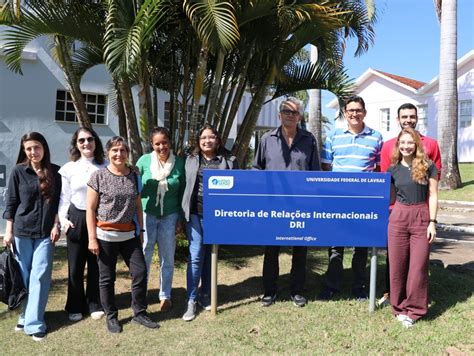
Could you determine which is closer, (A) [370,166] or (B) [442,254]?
(A) [370,166]

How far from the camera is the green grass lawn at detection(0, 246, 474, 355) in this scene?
3926mm

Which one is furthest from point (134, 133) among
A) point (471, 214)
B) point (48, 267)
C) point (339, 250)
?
point (471, 214)

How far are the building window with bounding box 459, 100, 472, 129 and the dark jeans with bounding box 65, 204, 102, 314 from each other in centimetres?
2348

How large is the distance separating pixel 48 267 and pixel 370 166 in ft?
10.4

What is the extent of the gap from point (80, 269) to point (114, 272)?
0.44 metres

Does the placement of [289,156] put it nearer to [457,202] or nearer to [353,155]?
[353,155]

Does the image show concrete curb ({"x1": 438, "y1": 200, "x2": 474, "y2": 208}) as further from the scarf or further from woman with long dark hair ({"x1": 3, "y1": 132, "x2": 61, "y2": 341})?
woman with long dark hair ({"x1": 3, "y1": 132, "x2": 61, "y2": 341})

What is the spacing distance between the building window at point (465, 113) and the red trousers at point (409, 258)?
72.8 feet

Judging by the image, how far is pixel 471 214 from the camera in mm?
12688

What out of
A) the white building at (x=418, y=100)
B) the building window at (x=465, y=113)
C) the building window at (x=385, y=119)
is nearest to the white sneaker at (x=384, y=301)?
the white building at (x=418, y=100)

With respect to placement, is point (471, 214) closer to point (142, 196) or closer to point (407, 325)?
point (407, 325)

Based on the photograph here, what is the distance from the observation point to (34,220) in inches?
164

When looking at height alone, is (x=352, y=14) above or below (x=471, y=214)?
above

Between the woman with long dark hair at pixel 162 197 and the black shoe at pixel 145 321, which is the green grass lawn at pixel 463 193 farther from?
the black shoe at pixel 145 321
